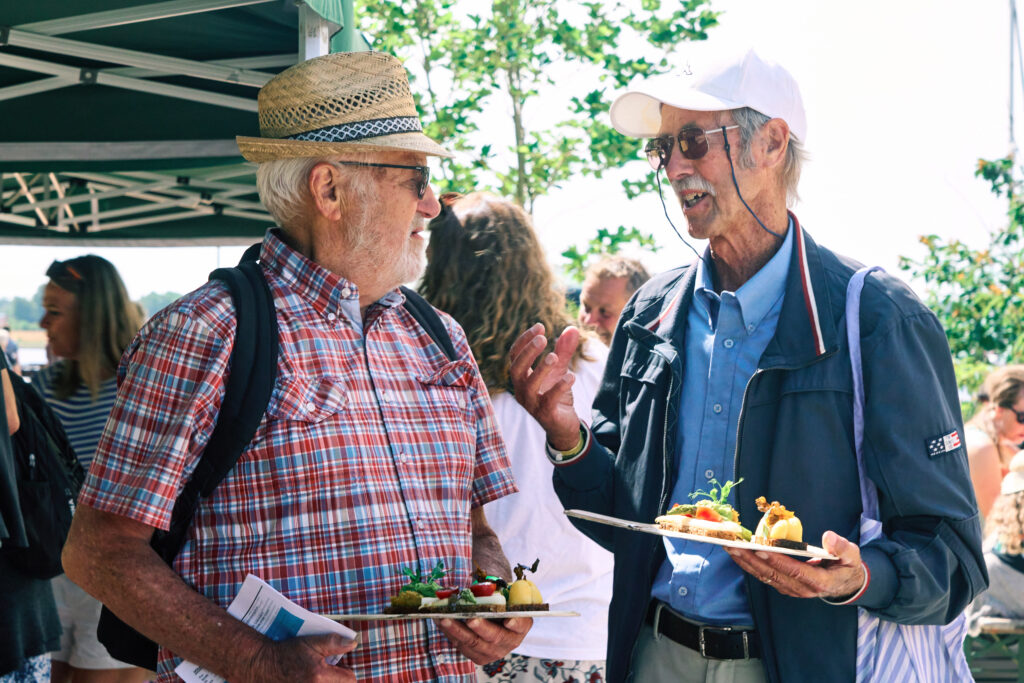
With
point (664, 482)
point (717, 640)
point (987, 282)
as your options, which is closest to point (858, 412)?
point (664, 482)

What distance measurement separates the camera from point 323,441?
216 centimetres

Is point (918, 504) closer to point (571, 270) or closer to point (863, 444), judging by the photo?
point (863, 444)

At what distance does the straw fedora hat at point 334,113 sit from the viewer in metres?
2.43

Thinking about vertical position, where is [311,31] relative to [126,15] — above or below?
below

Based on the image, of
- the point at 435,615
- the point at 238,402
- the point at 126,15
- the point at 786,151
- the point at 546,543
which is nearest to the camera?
the point at 435,615

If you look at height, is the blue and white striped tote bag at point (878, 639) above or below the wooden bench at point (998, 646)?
above

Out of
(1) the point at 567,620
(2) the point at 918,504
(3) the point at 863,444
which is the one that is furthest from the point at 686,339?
(1) the point at 567,620

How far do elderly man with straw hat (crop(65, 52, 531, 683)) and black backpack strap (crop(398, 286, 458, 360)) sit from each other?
0.04ft

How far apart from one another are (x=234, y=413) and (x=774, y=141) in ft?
4.81

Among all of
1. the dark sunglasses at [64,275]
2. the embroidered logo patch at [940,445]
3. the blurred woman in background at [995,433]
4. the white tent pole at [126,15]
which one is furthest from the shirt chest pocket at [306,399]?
the blurred woman in background at [995,433]

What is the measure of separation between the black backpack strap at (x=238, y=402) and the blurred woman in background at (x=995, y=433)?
538 cm

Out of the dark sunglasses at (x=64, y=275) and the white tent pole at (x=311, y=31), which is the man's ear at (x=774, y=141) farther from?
the dark sunglasses at (x=64, y=275)

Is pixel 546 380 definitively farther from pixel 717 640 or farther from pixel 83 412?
pixel 83 412

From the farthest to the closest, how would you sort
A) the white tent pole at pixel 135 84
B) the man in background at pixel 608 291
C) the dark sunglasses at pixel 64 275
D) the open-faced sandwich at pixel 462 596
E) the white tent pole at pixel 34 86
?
the man in background at pixel 608 291
the dark sunglasses at pixel 64 275
the white tent pole at pixel 34 86
the white tent pole at pixel 135 84
the open-faced sandwich at pixel 462 596
